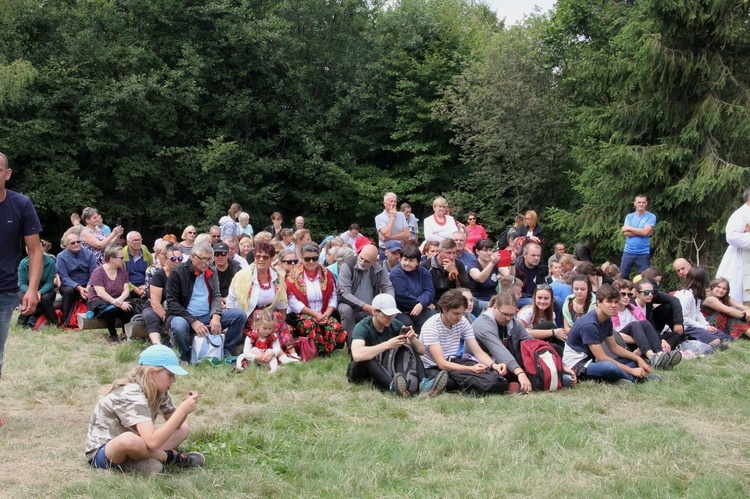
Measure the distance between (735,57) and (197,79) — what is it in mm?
14432

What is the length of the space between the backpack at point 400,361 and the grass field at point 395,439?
307 mm

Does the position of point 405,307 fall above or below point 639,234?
below

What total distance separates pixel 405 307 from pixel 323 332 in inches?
37.8

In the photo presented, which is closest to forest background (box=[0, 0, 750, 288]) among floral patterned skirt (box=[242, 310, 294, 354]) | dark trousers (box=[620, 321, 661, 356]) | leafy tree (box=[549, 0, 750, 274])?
leafy tree (box=[549, 0, 750, 274])

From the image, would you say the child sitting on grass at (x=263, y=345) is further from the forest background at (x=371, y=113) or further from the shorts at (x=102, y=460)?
the forest background at (x=371, y=113)

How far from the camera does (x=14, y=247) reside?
4.96m

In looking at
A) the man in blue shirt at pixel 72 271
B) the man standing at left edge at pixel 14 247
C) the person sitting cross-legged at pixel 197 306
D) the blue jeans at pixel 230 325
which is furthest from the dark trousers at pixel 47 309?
the man standing at left edge at pixel 14 247

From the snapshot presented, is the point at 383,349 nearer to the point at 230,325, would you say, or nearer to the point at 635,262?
the point at 230,325

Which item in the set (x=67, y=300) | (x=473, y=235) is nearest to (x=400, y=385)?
(x=67, y=300)

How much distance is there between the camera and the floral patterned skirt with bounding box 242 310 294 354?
7.58m

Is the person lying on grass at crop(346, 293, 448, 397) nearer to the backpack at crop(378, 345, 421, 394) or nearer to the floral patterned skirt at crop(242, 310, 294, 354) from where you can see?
the backpack at crop(378, 345, 421, 394)

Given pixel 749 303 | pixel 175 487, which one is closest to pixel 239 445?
pixel 175 487

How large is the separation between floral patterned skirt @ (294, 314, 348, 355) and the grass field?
97 centimetres

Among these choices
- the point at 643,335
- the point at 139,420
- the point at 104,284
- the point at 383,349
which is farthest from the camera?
the point at 104,284
